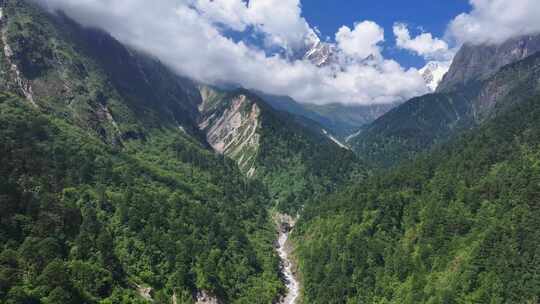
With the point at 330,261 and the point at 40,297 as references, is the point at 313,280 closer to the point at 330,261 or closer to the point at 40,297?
the point at 330,261

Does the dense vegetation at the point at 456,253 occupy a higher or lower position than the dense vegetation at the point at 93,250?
higher

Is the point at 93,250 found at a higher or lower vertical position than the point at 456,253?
lower

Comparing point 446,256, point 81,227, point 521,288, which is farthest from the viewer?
point 446,256

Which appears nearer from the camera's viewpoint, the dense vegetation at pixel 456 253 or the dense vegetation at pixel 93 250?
the dense vegetation at pixel 93 250

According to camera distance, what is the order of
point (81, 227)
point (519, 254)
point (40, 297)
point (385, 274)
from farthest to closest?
point (385, 274)
point (81, 227)
point (519, 254)
point (40, 297)

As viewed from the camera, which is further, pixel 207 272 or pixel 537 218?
pixel 207 272

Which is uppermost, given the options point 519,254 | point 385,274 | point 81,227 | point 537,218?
point 537,218

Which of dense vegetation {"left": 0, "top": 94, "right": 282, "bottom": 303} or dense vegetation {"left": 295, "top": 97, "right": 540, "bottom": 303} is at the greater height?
dense vegetation {"left": 295, "top": 97, "right": 540, "bottom": 303}

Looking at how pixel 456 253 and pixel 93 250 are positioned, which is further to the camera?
pixel 456 253

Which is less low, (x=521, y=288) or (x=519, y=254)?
(x=519, y=254)

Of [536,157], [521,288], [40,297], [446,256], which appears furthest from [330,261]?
[40,297]

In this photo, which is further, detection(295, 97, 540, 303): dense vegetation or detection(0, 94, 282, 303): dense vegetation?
detection(295, 97, 540, 303): dense vegetation
